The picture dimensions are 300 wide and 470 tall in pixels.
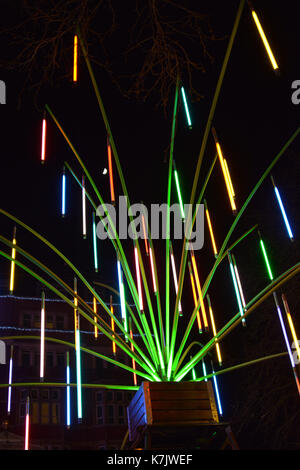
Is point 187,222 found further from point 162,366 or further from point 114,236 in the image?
point 162,366

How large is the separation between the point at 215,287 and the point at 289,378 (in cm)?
338

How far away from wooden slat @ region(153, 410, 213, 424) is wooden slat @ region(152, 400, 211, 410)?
0.03 m

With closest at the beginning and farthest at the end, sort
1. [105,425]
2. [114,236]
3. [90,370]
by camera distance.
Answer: [114,236] < [105,425] < [90,370]

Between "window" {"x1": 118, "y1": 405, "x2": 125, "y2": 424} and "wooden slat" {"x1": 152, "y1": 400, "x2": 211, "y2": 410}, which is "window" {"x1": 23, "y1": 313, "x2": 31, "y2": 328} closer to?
"window" {"x1": 118, "y1": 405, "x2": 125, "y2": 424}

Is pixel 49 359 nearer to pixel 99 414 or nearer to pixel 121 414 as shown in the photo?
pixel 99 414

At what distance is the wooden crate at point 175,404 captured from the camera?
185 inches

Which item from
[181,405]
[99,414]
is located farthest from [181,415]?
[99,414]

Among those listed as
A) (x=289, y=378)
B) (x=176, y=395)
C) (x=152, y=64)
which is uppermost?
(x=152, y=64)

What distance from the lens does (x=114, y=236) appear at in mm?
6270

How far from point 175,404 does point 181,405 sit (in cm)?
7

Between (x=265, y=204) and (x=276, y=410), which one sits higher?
(x=265, y=204)

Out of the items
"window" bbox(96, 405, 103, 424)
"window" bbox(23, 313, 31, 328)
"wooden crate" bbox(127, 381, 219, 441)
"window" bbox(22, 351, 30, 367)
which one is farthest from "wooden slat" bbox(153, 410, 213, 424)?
"window" bbox(23, 313, 31, 328)

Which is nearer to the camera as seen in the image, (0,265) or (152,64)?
(152,64)
